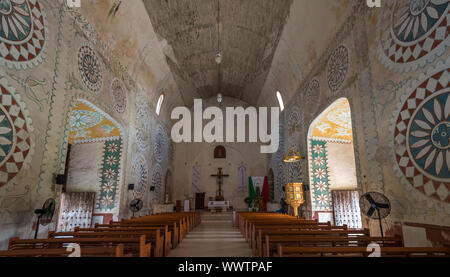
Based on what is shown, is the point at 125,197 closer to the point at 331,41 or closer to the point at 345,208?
the point at 345,208

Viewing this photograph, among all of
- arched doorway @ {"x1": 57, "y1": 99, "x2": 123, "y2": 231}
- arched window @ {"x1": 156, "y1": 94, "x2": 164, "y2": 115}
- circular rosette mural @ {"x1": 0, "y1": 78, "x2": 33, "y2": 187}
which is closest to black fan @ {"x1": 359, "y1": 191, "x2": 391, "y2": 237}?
circular rosette mural @ {"x1": 0, "y1": 78, "x2": 33, "y2": 187}

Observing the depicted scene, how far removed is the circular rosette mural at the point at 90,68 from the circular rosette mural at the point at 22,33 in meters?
1.36

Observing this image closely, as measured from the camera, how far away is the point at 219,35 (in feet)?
34.9

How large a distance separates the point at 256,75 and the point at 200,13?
5354 mm

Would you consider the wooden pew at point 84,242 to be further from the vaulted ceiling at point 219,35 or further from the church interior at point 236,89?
the vaulted ceiling at point 219,35

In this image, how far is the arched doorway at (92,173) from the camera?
865 centimetres

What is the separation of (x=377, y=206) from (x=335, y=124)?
463cm

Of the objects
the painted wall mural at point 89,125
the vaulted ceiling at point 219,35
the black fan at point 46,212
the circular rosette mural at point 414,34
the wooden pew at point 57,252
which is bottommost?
the wooden pew at point 57,252

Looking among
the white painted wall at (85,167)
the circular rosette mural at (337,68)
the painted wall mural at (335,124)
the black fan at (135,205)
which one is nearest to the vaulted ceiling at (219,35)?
the circular rosette mural at (337,68)

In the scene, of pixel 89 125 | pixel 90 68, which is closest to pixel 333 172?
pixel 90 68

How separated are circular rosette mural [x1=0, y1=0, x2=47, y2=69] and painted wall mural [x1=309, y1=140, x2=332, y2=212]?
8568 millimetres

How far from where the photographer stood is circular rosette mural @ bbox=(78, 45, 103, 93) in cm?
655

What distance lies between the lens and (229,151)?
59.1ft
